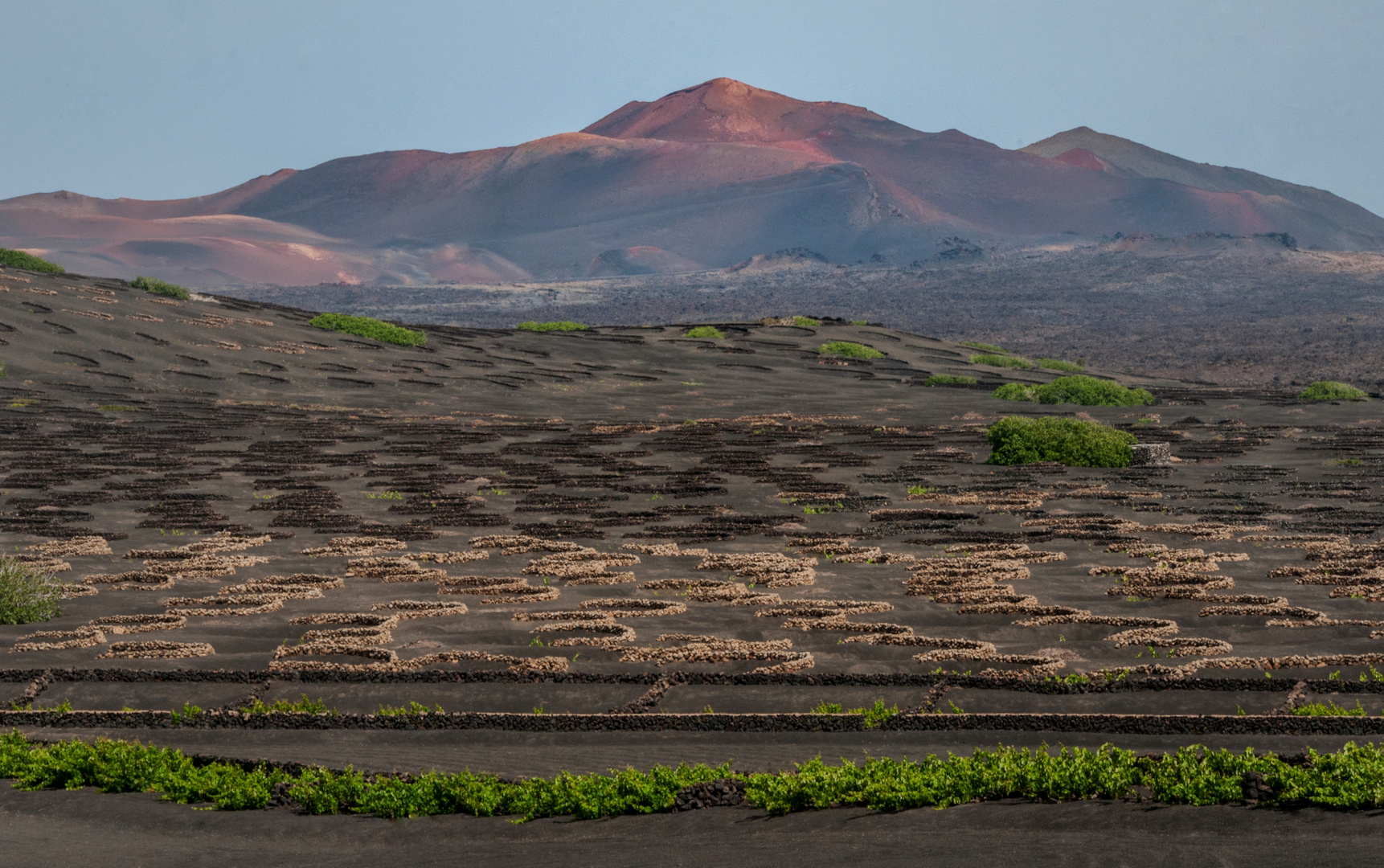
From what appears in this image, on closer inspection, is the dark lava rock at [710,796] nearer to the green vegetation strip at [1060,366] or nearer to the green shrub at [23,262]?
the green vegetation strip at [1060,366]

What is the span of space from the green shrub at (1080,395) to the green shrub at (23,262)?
54.4 m

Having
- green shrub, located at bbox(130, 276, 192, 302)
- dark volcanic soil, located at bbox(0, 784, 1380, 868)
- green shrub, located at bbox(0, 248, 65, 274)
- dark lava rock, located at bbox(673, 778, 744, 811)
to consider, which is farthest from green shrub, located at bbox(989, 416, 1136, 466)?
green shrub, located at bbox(0, 248, 65, 274)

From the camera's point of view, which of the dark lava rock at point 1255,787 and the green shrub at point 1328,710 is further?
the green shrub at point 1328,710

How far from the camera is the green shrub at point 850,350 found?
73875 millimetres

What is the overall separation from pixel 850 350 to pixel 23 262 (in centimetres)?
5005

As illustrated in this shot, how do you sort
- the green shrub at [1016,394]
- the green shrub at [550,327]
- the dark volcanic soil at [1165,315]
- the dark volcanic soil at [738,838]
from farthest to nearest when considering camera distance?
the dark volcanic soil at [1165,315] < the green shrub at [550,327] < the green shrub at [1016,394] < the dark volcanic soil at [738,838]

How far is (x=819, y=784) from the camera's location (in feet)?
29.2

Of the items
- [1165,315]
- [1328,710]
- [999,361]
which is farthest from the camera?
[1165,315]

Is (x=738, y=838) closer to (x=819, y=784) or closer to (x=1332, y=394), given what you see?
(x=819, y=784)

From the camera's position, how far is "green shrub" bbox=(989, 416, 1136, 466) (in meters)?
30.5

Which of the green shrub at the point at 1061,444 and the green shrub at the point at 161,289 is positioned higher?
the green shrub at the point at 161,289

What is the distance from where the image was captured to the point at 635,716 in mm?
11289

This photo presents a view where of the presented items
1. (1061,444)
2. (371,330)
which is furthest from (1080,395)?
(371,330)

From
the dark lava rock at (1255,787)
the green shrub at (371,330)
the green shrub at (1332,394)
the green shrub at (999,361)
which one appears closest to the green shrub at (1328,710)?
the dark lava rock at (1255,787)
